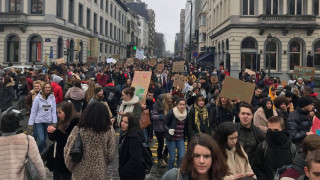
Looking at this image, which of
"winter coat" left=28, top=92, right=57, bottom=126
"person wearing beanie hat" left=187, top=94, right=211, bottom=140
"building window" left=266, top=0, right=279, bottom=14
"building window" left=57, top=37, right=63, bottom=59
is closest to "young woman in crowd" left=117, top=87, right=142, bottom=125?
"person wearing beanie hat" left=187, top=94, right=211, bottom=140

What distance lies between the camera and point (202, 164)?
2488mm

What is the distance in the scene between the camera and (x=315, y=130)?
4.84 metres

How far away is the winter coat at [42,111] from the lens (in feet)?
21.7

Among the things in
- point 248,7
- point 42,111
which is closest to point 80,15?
point 248,7

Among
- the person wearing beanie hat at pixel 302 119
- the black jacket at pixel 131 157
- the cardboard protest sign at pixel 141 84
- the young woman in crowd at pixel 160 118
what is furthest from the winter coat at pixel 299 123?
the cardboard protest sign at pixel 141 84

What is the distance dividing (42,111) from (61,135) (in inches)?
107

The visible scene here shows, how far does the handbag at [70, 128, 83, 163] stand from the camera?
3.62 m

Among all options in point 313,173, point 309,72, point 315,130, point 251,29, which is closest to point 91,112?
point 313,173

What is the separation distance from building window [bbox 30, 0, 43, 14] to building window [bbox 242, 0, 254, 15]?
67.0 ft

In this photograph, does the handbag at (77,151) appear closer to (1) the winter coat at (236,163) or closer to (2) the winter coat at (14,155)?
(2) the winter coat at (14,155)

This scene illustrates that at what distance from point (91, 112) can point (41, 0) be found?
3085 cm

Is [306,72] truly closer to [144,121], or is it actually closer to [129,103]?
[144,121]

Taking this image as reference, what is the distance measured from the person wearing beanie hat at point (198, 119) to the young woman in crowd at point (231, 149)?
2.75 metres

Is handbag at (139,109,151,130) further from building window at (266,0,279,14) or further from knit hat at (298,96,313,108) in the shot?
building window at (266,0,279,14)
